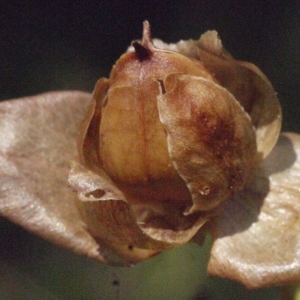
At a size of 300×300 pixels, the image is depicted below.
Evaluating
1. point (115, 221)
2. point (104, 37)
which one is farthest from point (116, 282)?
point (104, 37)

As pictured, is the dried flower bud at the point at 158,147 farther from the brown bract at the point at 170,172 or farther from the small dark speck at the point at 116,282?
the small dark speck at the point at 116,282

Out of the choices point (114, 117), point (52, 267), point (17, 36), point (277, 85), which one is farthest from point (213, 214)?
point (17, 36)

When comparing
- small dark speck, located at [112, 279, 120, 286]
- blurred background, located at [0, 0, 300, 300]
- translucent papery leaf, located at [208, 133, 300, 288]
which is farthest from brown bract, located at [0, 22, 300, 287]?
blurred background, located at [0, 0, 300, 300]

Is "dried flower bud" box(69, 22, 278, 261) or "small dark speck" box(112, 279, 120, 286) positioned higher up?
"dried flower bud" box(69, 22, 278, 261)

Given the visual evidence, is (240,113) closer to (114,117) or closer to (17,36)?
(114,117)

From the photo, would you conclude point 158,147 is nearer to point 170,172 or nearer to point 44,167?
point 170,172

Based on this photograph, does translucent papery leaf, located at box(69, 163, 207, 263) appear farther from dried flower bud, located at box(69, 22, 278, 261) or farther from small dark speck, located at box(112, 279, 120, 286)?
small dark speck, located at box(112, 279, 120, 286)
